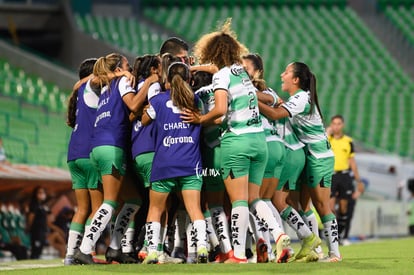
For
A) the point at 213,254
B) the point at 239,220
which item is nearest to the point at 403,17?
the point at 213,254

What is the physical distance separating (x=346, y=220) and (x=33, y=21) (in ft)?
62.6

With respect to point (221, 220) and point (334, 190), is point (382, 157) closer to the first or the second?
point (334, 190)

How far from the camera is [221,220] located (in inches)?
464

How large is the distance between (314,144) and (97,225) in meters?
2.59

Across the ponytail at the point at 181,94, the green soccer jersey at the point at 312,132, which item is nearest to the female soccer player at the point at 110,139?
the ponytail at the point at 181,94

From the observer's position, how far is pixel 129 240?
476 inches

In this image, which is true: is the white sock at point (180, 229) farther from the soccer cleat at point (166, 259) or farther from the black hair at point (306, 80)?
the black hair at point (306, 80)

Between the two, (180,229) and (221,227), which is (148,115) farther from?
(180,229)

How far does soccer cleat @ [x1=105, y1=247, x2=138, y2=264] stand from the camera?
12.0 metres

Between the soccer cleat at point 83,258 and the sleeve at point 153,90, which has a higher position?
the sleeve at point 153,90

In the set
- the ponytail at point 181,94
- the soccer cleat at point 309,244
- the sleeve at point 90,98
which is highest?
the sleeve at point 90,98

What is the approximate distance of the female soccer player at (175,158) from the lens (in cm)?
1113

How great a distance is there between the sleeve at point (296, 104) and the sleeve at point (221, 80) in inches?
38.2

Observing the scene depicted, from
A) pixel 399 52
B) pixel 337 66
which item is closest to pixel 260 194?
pixel 337 66
